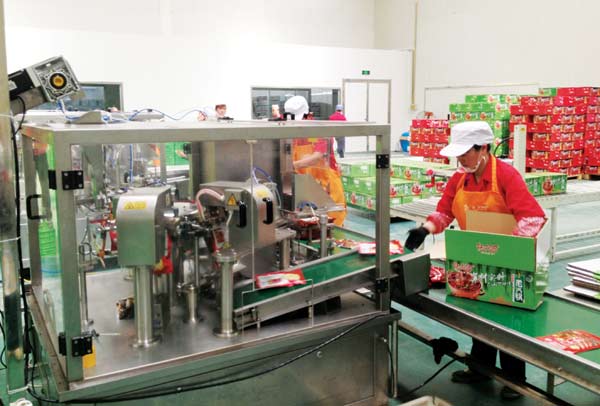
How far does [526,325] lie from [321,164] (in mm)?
975

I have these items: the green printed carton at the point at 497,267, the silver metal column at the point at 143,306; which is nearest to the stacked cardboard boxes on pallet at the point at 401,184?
the green printed carton at the point at 497,267

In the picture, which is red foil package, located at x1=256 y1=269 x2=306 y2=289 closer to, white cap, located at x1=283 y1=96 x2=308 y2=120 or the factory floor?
the factory floor

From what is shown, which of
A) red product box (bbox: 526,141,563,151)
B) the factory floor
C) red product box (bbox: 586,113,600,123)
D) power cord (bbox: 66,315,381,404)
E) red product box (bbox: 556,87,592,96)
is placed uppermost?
red product box (bbox: 556,87,592,96)

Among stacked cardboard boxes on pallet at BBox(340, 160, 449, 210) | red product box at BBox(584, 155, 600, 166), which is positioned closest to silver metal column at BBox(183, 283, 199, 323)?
stacked cardboard boxes on pallet at BBox(340, 160, 449, 210)

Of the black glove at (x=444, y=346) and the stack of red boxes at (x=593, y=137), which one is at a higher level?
the stack of red boxes at (x=593, y=137)

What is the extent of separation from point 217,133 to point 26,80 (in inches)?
31.8

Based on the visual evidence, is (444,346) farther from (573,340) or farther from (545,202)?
(545,202)

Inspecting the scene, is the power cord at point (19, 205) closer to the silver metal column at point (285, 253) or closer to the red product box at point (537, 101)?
the silver metal column at point (285, 253)

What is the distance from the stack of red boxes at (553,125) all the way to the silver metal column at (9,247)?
23.5 ft

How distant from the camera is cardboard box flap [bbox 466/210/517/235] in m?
2.27

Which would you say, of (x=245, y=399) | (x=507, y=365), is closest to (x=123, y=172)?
(x=245, y=399)

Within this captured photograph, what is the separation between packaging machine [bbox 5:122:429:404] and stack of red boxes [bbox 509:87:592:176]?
633 cm

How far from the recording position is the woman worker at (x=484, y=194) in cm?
223

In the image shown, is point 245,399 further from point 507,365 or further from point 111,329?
point 507,365
